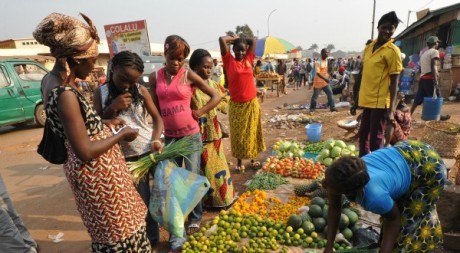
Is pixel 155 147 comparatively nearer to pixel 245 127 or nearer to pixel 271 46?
pixel 245 127

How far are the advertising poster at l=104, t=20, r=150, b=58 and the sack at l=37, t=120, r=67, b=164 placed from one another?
31.5ft

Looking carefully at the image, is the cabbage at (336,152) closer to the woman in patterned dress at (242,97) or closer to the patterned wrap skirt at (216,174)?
the woman in patterned dress at (242,97)

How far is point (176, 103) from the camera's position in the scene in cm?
298

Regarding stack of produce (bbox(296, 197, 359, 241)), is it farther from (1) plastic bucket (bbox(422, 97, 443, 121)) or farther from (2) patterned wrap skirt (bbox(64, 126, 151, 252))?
(1) plastic bucket (bbox(422, 97, 443, 121))

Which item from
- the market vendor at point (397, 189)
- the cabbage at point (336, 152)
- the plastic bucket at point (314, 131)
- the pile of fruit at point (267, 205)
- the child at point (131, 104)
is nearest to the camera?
the market vendor at point (397, 189)

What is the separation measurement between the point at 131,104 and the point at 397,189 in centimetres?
204

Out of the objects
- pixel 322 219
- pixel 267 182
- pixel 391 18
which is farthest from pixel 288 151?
pixel 391 18

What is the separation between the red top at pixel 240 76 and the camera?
4535 mm

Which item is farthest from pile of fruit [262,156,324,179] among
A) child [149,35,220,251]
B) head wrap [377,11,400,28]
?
head wrap [377,11,400,28]

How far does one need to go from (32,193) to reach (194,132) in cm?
350

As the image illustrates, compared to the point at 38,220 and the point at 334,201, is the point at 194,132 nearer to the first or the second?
the point at 334,201

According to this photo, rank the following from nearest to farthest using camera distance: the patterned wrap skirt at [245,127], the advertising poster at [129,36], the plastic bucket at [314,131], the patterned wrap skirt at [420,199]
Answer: the patterned wrap skirt at [420,199]
the patterned wrap skirt at [245,127]
the plastic bucket at [314,131]
the advertising poster at [129,36]

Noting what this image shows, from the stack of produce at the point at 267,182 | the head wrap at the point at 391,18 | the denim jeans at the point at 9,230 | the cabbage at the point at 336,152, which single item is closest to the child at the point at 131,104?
the denim jeans at the point at 9,230

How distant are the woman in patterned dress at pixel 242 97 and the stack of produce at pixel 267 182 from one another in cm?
52
